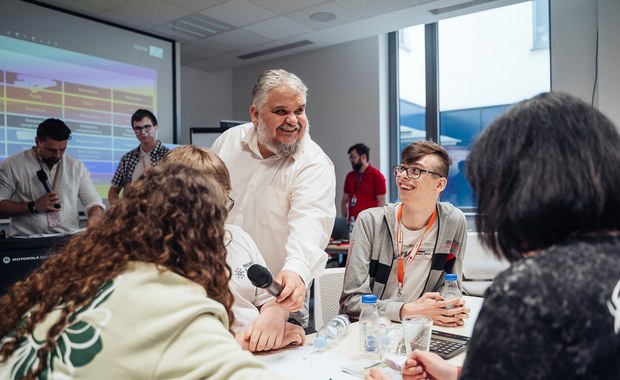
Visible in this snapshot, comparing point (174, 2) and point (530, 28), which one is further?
point (530, 28)

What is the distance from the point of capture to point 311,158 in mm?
1841

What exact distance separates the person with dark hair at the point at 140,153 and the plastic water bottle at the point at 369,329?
127 inches

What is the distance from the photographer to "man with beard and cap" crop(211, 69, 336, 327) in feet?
5.60

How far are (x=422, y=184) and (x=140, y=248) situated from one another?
4.55ft

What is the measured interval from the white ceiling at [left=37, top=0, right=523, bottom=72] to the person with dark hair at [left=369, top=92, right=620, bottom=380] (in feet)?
14.2

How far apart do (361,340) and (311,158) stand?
746 mm

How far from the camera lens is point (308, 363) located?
48.8 inches

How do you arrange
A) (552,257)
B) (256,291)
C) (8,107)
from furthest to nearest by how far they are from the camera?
(8,107) → (256,291) → (552,257)

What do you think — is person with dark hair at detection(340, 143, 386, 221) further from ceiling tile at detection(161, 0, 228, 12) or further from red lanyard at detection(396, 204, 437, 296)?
red lanyard at detection(396, 204, 437, 296)

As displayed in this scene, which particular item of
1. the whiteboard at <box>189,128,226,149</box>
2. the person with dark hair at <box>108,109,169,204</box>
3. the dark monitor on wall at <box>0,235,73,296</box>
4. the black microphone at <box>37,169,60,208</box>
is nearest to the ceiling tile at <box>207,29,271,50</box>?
the whiteboard at <box>189,128,226,149</box>

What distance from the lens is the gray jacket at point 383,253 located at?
1.83 metres

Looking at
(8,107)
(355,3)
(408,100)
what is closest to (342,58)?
(408,100)

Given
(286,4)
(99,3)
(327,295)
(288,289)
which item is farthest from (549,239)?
(99,3)

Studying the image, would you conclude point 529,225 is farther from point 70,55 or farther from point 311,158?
point 70,55
